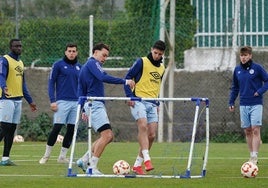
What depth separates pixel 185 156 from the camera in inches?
848

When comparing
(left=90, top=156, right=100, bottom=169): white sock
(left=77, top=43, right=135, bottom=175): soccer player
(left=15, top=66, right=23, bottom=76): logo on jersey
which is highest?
(left=15, top=66, right=23, bottom=76): logo on jersey

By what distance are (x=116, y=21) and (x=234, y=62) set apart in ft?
11.6

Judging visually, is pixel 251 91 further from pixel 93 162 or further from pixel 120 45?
pixel 120 45

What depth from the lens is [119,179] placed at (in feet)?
50.3

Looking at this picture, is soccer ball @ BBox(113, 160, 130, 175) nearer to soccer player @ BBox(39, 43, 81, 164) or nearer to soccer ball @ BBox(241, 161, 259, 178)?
soccer ball @ BBox(241, 161, 259, 178)

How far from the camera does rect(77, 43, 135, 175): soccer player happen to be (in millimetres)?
15938

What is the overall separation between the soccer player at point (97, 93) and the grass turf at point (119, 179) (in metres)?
0.55

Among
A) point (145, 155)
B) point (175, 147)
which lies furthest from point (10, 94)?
point (175, 147)

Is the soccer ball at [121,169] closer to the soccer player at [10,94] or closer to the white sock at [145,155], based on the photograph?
the white sock at [145,155]

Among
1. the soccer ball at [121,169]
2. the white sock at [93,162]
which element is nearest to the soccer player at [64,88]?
the white sock at [93,162]

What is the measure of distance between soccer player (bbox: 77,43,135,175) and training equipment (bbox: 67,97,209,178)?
0.42 ft

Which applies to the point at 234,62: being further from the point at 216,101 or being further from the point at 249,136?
the point at 249,136

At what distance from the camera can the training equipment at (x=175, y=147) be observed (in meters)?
15.5

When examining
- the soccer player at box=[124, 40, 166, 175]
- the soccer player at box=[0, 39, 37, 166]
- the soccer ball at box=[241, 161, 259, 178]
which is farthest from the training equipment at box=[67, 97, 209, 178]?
the soccer player at box=[0, 39, 37, 166]
